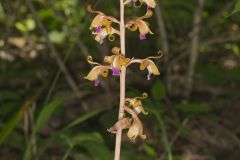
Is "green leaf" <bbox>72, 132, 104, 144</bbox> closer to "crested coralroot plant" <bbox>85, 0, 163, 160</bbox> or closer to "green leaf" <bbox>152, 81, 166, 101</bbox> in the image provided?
"green leaf" <bbox>152, 81, 166, 101</bbox>

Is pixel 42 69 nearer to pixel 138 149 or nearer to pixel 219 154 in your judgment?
pixel 138 149

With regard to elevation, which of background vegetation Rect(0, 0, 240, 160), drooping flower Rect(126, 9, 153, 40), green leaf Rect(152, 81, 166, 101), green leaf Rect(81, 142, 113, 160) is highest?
background vegetation Rect(0, 0, 240, 160)

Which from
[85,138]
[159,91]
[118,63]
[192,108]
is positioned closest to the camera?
[118,63]

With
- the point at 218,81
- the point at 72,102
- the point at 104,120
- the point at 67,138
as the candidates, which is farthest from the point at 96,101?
the point at 67,138

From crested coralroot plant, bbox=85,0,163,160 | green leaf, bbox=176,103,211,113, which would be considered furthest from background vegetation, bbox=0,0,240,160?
crested coralroot plant, bbox=85,0,163,160

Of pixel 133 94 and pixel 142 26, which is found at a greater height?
pixel 133 94

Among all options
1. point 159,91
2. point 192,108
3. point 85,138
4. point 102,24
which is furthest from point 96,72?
point 192,108

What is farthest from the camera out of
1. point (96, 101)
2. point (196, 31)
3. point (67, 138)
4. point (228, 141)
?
point (96, 101)

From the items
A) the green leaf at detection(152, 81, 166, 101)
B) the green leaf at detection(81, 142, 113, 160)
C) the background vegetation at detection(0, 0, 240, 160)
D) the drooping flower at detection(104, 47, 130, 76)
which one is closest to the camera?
the drooping flower at detection(104, 47, 130, 76)

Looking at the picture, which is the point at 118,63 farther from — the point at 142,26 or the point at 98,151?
the point at 98,151
